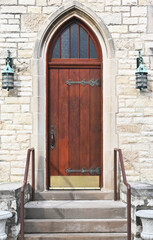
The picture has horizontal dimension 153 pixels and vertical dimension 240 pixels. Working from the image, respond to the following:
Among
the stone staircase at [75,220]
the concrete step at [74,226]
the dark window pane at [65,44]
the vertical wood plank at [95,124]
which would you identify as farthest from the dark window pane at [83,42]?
the concrete step at [74,226]

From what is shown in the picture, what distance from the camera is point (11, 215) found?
16.0ft

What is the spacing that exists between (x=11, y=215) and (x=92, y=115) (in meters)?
2.38

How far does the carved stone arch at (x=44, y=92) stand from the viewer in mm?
6207

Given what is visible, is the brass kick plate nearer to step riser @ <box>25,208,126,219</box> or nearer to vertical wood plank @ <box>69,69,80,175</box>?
vertical wood plank @ <box>69,69,80,175</box>

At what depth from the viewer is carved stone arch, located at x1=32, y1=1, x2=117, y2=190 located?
621 cm

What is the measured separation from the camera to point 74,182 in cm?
636

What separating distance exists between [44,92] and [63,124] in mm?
665

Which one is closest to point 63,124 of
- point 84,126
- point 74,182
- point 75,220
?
point 84,126

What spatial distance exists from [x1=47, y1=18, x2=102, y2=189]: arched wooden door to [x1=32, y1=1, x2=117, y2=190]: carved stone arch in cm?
15

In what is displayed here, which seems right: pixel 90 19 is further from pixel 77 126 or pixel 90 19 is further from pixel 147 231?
pixel 147 231

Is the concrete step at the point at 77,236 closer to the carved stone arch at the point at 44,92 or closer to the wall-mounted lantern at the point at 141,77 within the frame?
the carved stone arch at the point at 44,92

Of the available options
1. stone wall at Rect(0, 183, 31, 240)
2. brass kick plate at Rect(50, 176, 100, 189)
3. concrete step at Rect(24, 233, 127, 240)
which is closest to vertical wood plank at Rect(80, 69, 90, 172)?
brass kick plate at Rect(50, 176, 100, 189)

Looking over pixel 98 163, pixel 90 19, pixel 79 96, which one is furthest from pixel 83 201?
pixel 90 19

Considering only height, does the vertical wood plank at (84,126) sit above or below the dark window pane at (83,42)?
below
